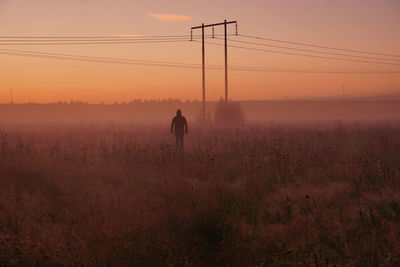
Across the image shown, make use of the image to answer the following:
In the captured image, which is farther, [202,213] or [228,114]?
[228,114]

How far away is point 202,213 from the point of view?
6.42 m

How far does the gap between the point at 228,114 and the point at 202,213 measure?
3098cm

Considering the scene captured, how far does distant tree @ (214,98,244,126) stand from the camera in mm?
36750

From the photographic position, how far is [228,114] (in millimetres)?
37094

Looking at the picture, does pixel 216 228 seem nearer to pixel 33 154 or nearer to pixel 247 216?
pixel 247 216

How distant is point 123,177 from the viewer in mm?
10297

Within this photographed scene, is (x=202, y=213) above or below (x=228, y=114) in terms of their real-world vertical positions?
below

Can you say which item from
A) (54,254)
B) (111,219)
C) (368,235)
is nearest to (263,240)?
(368,235)

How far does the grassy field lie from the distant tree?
82.5ft

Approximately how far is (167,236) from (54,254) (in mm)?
1686

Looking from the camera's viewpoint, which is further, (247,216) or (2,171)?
(2,171)

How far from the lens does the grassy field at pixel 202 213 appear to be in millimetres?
5242

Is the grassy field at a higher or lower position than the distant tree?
lower

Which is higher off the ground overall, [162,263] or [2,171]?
[2,171]
